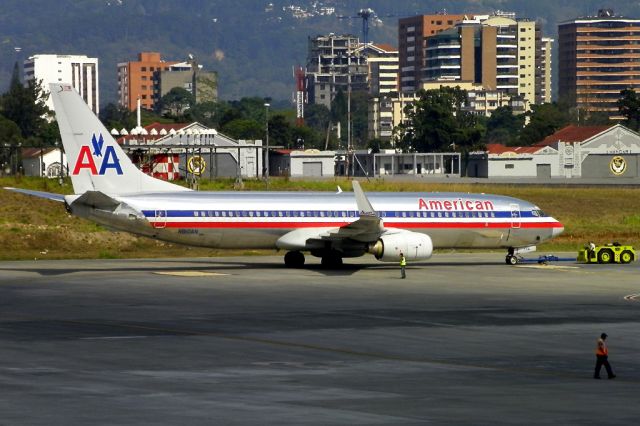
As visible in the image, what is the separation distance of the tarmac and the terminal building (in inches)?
3793

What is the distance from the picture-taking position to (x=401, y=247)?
54.9 m

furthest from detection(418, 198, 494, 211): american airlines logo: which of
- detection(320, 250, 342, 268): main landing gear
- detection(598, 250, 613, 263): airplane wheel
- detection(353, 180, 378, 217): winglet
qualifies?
detection(598, 250, 613, 263): airplane wheel

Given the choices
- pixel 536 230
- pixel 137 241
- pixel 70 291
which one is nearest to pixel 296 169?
pixel 137 241

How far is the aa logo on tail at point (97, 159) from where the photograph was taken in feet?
179

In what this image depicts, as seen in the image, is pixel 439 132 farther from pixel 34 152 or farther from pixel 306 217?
pixel 306 217

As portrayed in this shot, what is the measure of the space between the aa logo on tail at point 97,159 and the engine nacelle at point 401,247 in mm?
11531

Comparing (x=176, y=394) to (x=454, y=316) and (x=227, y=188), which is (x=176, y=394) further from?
(x=227, y=188)

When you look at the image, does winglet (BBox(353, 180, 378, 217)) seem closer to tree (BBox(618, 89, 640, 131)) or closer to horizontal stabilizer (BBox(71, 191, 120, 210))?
horizontal stabilizer (BBox(71, 191, 120, 210))

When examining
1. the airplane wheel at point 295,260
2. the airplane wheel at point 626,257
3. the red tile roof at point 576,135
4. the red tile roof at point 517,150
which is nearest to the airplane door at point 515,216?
the airplane wheel at point 626,257

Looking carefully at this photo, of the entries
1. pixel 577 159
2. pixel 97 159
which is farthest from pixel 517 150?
pixel 97 159

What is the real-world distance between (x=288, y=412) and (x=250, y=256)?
1738 inches

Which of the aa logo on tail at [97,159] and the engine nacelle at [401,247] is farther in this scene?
the engine nacelle at [401,247]

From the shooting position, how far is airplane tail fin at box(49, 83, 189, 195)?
178 ft

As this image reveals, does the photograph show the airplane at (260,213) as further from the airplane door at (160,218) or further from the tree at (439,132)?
the tree at (439,132)
